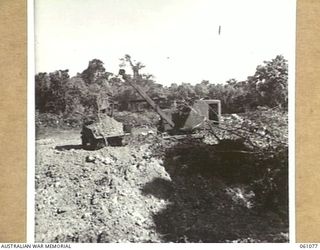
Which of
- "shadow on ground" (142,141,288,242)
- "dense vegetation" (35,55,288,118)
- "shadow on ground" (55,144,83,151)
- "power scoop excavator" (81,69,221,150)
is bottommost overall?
"shadow on ground" (142,141,288,242)

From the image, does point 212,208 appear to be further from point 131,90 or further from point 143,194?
point 131,90

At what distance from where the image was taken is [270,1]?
967 mm

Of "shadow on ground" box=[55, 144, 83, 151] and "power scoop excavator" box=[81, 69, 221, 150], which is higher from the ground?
"power scoop excavator" box=[81, 69, 221, 150]

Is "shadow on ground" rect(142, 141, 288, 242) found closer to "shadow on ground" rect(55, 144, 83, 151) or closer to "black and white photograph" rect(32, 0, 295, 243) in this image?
"black and white photograph" rect(32, 0, 295, 243)

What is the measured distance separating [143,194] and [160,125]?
0.48 feet

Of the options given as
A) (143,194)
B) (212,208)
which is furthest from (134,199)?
(212,208)

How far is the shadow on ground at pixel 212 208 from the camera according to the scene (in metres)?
0.97

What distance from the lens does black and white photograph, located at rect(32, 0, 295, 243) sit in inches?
38.3

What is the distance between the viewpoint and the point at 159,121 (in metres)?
0.99

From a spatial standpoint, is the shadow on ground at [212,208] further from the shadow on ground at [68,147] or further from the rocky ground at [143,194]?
the shadow on ground at [68,147]

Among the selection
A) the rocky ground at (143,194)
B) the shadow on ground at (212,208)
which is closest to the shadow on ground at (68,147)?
the rocky ground at (143,194)

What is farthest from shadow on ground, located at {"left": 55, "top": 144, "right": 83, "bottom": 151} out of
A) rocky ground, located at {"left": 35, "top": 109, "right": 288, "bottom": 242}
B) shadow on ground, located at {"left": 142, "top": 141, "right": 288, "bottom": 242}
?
shadow on ground, located at {"left": 142, "top": 141, "right": 288, "bottom": 242}

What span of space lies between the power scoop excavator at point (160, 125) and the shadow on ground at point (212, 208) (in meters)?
0.06
